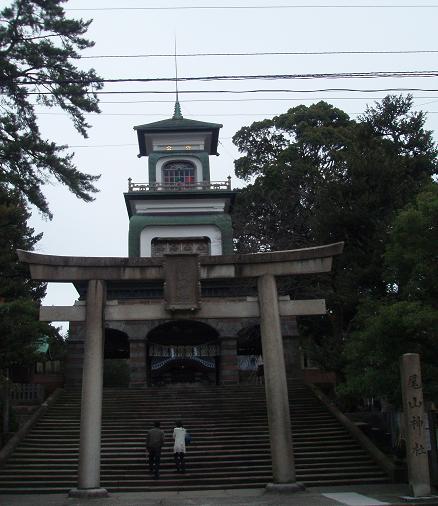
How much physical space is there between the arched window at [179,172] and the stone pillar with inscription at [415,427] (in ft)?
73.8

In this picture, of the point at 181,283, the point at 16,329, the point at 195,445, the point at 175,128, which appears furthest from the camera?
the point at 175,128

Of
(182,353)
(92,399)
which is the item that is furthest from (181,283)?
(182,353)

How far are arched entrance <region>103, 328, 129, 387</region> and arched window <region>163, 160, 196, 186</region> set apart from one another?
28.7 feet

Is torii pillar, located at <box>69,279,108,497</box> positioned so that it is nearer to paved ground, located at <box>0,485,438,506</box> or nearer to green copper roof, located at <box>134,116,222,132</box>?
paved ground, located at <box>0,485,438,506</box>

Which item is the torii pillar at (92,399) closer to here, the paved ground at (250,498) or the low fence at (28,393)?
the paved ground at (250,498)

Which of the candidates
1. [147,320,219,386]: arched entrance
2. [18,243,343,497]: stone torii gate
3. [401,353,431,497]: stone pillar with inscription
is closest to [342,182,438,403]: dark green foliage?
[401,353,431,497]: stone pillar with inscription

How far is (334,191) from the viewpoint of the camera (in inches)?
915

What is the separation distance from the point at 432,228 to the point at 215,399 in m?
11.5

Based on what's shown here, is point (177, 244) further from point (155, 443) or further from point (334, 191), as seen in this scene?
point (155, 443)

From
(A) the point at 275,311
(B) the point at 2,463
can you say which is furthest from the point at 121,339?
(A) the point at 275,311

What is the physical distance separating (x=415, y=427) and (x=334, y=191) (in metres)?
13.1

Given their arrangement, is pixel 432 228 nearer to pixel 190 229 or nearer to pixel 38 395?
pixel 38 395

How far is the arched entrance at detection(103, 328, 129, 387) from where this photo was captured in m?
28.5

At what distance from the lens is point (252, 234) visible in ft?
107
